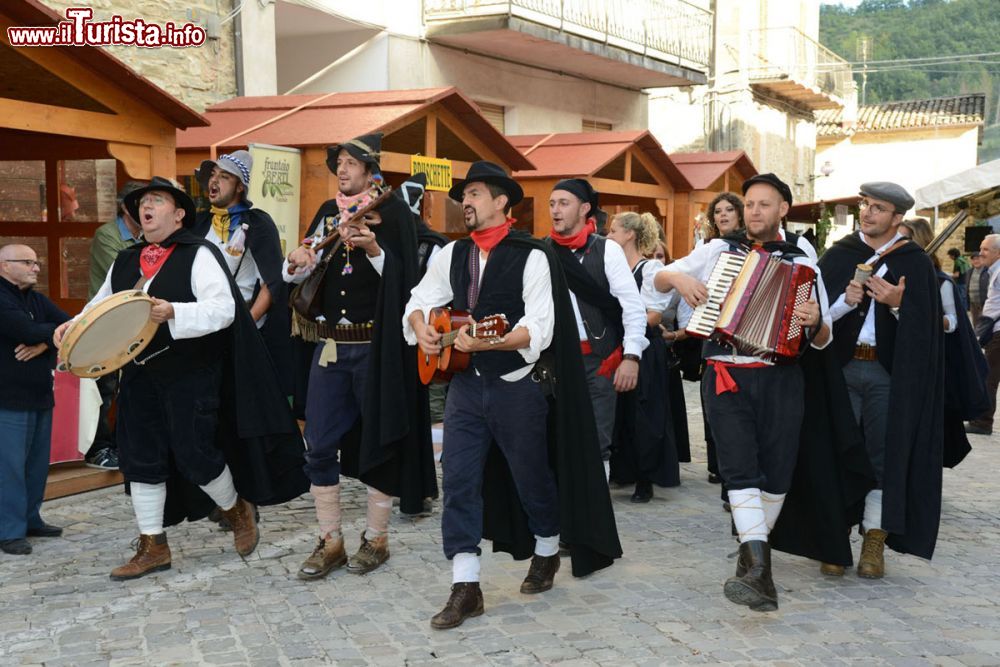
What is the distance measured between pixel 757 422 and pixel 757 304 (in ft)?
1.89

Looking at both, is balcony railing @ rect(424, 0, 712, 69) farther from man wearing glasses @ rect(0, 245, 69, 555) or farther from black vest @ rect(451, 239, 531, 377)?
black vest @ rect(451, 239, 531, 377)

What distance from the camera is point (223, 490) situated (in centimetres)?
569

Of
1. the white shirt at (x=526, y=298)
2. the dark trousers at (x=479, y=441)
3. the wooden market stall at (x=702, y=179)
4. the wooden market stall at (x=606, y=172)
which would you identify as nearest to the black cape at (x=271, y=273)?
the white shirt at (x=526, y=298)

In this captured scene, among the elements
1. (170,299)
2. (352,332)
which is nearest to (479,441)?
(352,332)

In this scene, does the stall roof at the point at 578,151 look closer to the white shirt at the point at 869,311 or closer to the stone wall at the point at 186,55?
the stone wall at the point at 186,55

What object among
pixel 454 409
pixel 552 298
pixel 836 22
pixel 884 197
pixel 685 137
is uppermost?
pixel 836 22

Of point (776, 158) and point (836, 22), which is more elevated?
point (836, 22)

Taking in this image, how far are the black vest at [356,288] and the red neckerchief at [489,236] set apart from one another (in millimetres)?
809

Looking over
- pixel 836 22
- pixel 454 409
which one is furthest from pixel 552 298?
pixel 836 22

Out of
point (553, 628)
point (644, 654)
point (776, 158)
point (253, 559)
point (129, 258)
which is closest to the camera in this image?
point (644, 654)

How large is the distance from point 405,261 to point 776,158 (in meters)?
25.5

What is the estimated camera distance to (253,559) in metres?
5.91

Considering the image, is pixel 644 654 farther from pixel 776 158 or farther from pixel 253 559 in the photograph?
pixel 776 158

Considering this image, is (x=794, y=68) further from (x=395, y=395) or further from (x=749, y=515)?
(x=395, y=395)
